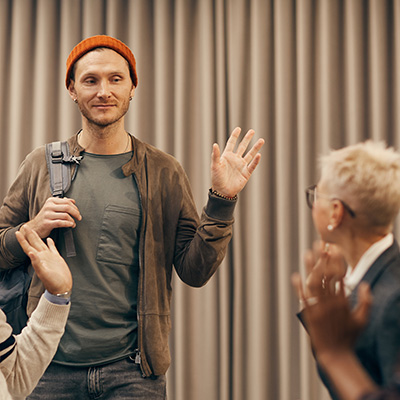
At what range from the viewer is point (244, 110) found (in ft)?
9.89

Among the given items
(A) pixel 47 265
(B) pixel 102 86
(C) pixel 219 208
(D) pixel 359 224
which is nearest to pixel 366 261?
(D) pixel 359 224

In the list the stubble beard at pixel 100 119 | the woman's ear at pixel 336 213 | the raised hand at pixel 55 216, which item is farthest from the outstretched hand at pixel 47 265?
the woman's ear at pixel 336 213

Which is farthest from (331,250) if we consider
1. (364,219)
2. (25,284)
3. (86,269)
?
(25,284)

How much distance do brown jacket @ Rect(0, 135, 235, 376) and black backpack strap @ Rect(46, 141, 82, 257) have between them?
1.1 inches

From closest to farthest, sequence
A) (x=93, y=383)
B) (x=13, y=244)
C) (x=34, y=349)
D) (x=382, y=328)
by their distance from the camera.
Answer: (x=382, y=328) → (x=34, y=349) → (x=93, y=383) → (x=13, y=244)

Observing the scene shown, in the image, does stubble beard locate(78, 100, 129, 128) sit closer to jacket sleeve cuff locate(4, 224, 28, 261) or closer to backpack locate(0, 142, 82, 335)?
backpack locate(0, 142, 82, 335)

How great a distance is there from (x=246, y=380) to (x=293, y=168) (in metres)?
1.10

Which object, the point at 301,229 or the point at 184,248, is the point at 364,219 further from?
the point at 301,229

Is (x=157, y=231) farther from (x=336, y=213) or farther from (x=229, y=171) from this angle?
(x=336, y=213)

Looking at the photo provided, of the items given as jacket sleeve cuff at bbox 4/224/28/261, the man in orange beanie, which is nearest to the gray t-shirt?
the man in orange beanie

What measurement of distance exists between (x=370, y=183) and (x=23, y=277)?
1234 millimetres

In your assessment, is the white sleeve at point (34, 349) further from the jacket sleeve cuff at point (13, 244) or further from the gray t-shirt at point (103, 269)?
the jacket sleeve cuff at point (13, 244)

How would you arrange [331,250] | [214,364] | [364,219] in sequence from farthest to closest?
[214,364], [331,250], [364,219]

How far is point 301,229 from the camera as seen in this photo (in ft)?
9.60
